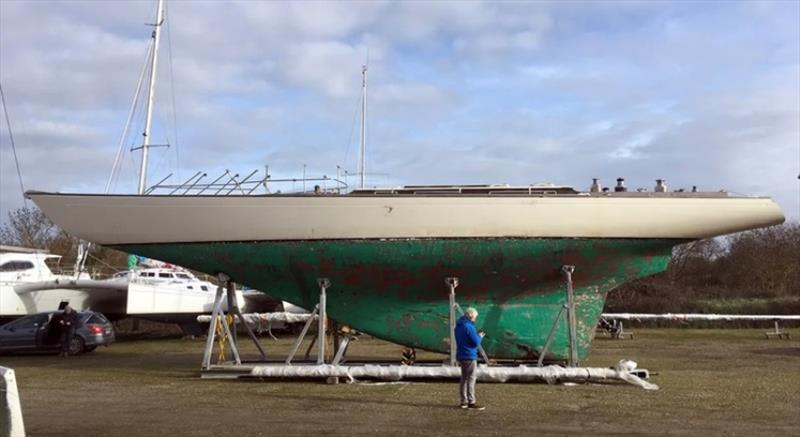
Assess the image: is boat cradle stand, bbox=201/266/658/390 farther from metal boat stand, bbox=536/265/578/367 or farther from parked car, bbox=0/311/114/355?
parked car, bbox=0/311/114/355

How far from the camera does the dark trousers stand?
9109 mm

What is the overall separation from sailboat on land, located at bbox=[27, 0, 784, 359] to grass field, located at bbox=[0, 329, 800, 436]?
155 centimetres

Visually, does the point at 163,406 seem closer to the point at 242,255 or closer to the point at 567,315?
the point at 242,255

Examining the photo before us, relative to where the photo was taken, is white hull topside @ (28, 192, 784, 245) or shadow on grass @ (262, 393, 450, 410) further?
white hull topside @ (28, 192, 784, 245)

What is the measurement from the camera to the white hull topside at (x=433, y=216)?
1199 centimetres

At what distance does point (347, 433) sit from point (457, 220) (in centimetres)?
521

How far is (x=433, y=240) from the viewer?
1204 cm

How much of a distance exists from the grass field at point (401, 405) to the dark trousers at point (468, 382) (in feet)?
0.75

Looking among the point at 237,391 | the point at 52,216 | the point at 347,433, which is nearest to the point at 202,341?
the point at 52,216

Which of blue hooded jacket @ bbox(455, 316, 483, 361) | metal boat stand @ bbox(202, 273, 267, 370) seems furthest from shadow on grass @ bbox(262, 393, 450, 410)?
metal boat stand @ bbox(202, 273, 267, 370)

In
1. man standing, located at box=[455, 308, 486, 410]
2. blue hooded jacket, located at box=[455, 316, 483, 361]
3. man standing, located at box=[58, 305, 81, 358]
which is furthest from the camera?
man standing, located at box=[58, 305, 81, 358]

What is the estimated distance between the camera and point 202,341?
23516 mm

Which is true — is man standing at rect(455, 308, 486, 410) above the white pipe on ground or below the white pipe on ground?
above

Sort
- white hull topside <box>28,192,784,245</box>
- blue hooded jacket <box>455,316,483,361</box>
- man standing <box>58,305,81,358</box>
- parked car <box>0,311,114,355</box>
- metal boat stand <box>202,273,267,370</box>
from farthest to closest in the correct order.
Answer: parked car <box>0,311,114,355</box> < man standing <box>58,305,81,358</box> < metal boat stand <box>202,273,267,370</box> < white hull topside <box>28,192,784,245</box> < blue hooded jacket <box>455,316,483,361</box>
